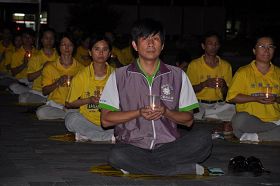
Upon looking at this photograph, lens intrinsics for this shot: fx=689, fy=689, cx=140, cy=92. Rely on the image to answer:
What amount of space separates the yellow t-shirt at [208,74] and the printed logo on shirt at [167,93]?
436 cm

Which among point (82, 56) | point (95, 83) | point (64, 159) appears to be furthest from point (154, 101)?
point (82, 56)

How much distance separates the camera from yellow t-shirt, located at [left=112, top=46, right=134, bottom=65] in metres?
15.9

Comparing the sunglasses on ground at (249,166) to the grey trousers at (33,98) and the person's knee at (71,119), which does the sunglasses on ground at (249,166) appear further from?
the grey trousers at (33,98)

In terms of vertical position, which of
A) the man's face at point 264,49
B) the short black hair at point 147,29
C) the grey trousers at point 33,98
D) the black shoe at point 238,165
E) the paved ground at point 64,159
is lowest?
the paved ground at point 64,159

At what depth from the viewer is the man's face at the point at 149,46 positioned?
6219 millimetres

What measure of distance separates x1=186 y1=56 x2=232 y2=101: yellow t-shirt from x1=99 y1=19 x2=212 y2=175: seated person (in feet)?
13.9

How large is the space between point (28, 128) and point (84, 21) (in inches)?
1009

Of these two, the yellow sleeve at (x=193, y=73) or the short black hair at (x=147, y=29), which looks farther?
the yellow sleeve at (x=193, y=73)

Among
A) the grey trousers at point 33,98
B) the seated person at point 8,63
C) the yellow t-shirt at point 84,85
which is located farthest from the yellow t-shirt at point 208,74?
the seated person at point 8,63

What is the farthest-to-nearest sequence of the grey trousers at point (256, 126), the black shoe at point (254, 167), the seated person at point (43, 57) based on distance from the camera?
the seated person at point (43, 57) → the grey trousers at point (256, 126) → the black shoe at point (254, 167)

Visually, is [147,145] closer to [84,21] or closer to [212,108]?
[212,108]

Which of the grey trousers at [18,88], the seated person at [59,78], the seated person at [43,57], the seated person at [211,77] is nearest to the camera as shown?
the seated person at [59,78]

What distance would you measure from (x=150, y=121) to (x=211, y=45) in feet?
14.2

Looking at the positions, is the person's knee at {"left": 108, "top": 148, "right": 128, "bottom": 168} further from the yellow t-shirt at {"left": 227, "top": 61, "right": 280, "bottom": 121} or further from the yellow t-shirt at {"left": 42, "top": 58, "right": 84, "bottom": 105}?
the yellow t-shirt at {"left": 42, "top": 58, "right": 84, "bottom": 105}
